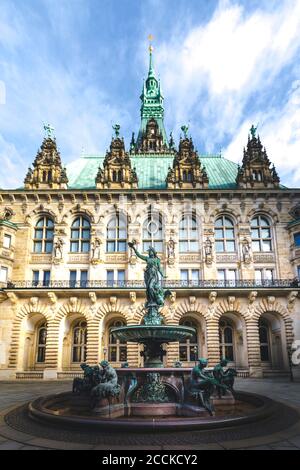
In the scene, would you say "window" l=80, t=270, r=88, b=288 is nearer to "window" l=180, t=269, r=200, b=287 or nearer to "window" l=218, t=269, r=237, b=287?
"window" l=180, t=269, r=200, b=287

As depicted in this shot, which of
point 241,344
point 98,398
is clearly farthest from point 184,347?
point 98,398

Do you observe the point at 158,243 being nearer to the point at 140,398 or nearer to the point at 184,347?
the point at 184,347

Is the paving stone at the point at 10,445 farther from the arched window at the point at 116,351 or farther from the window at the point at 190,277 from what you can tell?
the window at the point at 190,277

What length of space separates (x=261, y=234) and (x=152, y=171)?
13934mm

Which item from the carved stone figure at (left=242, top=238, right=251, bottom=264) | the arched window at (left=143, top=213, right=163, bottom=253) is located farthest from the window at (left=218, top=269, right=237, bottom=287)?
the arched window at (left=143, top=213, right=163, bottom=253)

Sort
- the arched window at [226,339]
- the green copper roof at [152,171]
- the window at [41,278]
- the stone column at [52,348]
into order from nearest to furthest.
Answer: the stone column at [52,348], the arched window at [226,339], the window at [41,278], the green copper roof at [152,171]

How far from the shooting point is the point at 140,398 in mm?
10586

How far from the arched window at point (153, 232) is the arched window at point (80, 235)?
5.46 metres

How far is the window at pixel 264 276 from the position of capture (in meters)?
29.1

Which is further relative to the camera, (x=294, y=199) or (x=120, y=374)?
(x=294, y=199)

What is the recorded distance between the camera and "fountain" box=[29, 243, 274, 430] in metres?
8.29

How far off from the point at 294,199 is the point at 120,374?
2667 centimetres

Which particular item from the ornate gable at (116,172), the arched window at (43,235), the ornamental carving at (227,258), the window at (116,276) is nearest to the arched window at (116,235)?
the window at (116,276)
